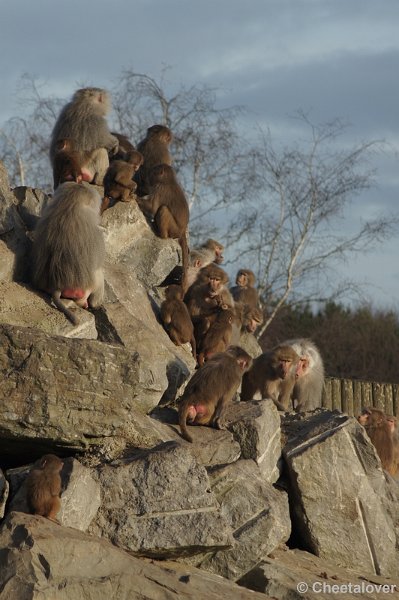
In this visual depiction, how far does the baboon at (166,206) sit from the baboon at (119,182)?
37 centimetres

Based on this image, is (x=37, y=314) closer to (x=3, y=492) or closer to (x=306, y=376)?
(x=3, y=492)

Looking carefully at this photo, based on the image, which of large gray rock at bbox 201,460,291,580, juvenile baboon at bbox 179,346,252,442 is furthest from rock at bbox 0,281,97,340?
large gray rock at bbox 201,460,291,580

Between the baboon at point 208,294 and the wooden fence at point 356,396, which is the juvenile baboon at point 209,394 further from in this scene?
the wooden fence at point 356,396

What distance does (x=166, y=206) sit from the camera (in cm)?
1170

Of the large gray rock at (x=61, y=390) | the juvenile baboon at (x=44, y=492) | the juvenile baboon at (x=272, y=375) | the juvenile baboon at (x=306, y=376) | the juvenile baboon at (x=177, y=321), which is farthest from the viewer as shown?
the juvenile baboon at (x=306, y=376)

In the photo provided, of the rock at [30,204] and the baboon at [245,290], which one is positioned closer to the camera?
the rock at [30,204]

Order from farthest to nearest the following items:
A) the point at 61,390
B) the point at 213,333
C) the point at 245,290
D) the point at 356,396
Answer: the point at 356,396
the point at 245,290
the point at 213,333
the point at 61,390

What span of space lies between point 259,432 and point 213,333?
85.5 inches

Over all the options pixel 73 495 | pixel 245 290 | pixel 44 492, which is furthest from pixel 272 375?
pixel 44 492

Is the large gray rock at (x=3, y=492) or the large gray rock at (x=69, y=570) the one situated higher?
the large gray rock at (x=3, y=492)

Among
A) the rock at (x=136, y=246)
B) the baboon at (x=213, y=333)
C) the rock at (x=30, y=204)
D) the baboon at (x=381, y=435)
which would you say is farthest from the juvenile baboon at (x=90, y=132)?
the baboon at (x=381, y=435)

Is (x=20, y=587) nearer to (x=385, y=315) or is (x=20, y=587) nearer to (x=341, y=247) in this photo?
(x=341, y=247)

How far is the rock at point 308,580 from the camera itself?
313 inches

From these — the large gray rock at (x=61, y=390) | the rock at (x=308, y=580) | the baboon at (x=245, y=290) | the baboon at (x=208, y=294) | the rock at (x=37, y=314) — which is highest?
the baboon at (x=245, y=290)
